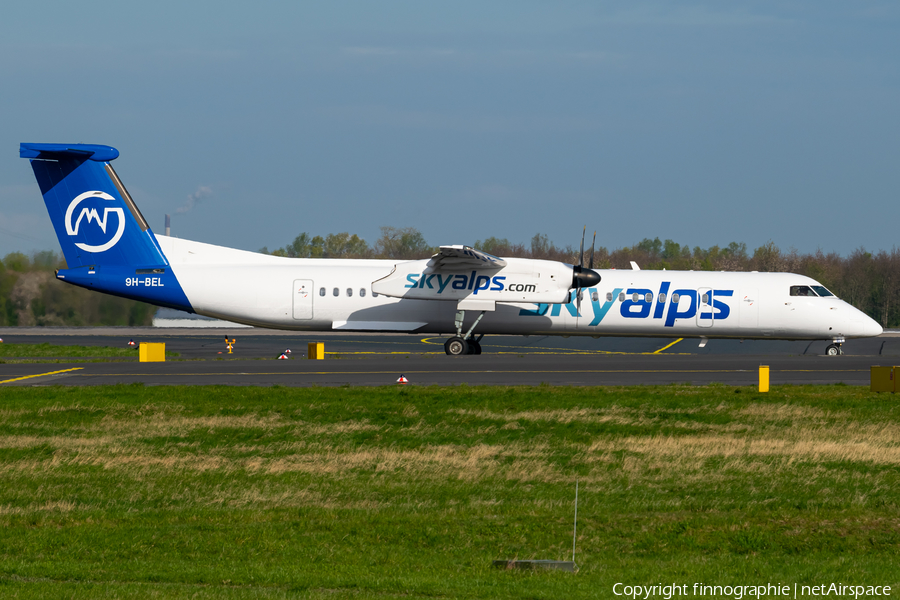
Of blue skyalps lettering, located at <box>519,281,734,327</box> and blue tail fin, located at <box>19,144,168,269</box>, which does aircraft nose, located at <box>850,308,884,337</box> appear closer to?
blue skyalps lettering, located at <box>519,281,734,327</box>

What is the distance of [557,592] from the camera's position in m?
8.20

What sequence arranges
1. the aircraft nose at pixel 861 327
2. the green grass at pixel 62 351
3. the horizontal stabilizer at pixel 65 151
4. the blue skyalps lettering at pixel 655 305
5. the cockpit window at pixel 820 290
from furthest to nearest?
the green grass at pixel 62 351, the cockpit window at pixel 820 290, the blue skyalps lettering at pixel 655 305, the aircraft nose at pixel 861 327, the horizontal stabilizer at pixel 65 151

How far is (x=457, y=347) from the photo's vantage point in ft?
112

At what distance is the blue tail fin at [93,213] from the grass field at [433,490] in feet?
36.2

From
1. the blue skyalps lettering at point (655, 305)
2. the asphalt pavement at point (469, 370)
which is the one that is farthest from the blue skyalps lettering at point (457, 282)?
the asphalt pavement at point (469, 370)

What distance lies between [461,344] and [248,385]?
11.5 meters

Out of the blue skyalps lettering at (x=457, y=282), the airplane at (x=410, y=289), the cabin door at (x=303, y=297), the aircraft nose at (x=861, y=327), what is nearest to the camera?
the airplane at (x=410, y=289)

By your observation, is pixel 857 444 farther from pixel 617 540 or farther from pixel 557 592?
pixel 557 592

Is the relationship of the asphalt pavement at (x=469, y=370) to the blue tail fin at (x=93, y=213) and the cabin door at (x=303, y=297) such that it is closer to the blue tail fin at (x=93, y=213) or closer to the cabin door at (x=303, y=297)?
the cabin door at (x=303, y=297)

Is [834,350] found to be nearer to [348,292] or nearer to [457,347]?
[457,347]

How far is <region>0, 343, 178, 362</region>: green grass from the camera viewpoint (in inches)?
1548

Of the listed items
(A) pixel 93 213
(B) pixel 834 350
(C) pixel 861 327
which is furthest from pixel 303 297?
(C) pixel 861 327

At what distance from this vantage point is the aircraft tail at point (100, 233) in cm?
3266

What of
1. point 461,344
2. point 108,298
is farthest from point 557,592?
point 108,298
